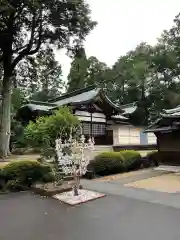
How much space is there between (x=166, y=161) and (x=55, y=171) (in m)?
7.57

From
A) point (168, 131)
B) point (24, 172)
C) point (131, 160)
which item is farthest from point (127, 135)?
point (24, 172)

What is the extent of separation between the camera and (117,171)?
1288 cm

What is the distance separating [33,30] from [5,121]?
23.2ft

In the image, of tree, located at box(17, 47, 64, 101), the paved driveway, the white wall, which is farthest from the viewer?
the white wall

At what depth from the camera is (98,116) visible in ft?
88.1

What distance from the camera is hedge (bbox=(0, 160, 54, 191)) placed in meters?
9.28

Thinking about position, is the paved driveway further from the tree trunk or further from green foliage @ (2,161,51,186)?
the tree trunk

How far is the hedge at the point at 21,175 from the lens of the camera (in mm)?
9282

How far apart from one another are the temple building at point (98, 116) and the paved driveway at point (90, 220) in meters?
16.7

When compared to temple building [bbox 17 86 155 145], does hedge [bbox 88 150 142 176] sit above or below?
below

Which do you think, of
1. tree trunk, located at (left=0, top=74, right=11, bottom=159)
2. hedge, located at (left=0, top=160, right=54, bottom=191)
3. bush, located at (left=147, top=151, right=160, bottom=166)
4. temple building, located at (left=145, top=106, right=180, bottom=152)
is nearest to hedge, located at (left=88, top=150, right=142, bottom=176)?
bush, located at (left=147, top=151, right=160, bottom=166)

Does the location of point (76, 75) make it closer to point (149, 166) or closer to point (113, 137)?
point (113, 137)

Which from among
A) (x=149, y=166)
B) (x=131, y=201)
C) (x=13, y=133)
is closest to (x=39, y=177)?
(x=131, y=201)

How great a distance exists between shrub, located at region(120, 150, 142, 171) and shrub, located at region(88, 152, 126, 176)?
60 centimetres
